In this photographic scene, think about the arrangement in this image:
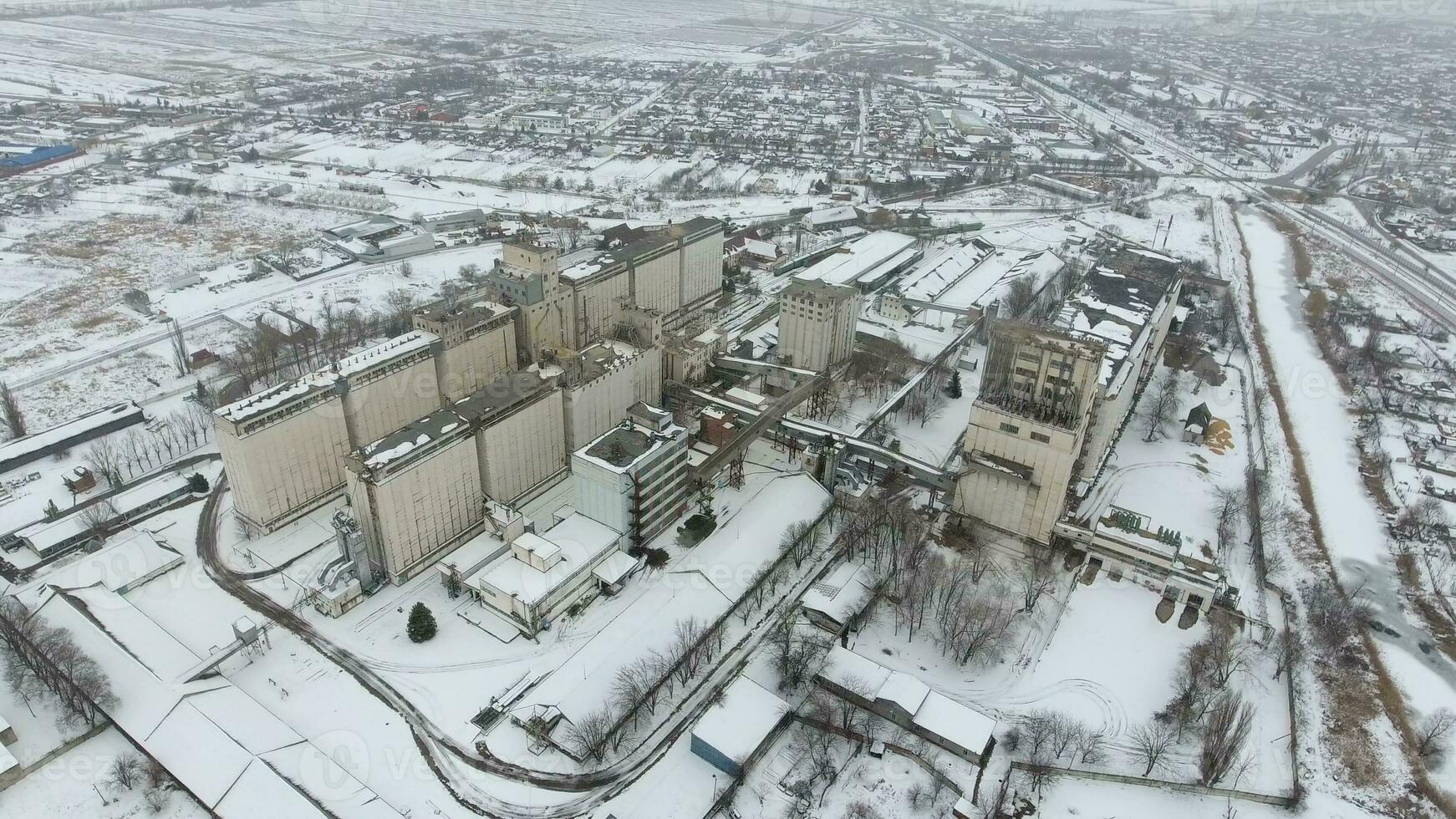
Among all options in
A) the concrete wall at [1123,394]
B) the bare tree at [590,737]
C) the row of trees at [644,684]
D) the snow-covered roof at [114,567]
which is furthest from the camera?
the concrete wall at [1123,394]

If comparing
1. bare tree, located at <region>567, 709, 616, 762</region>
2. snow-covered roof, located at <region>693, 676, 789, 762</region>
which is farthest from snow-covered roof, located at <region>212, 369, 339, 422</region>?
snow-covered roof, located at <region>693, 676, 789, 762</region>

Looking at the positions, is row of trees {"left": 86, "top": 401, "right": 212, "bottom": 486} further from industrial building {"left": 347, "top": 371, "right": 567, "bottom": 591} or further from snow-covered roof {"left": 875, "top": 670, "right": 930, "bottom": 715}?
snow-covered roof {"left": 875, "top": 670, "right": 930, "bottom": 715}

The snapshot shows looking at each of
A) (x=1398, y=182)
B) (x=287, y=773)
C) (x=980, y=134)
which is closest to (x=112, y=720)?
(x=287, y=773)

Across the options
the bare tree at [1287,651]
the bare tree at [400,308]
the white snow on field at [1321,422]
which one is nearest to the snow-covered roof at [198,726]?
the bare tree at [400,308]

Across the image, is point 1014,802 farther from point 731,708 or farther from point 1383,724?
point 1383,724

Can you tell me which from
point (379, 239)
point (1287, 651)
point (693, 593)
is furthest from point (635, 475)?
point (379, 239)

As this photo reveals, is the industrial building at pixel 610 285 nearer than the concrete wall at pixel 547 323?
Yes

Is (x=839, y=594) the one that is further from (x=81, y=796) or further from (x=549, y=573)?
(x=81, y=796)

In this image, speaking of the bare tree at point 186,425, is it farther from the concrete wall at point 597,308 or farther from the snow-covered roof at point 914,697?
the snow-covered roof at point 914,697
